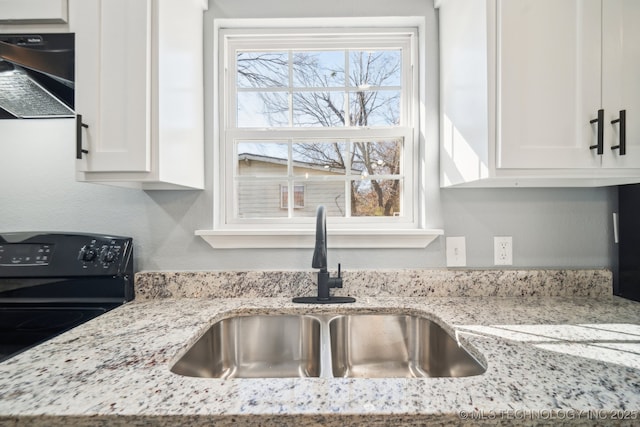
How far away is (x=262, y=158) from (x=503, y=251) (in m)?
1.18

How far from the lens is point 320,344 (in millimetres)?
1156

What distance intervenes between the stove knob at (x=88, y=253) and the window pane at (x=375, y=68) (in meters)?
1.35

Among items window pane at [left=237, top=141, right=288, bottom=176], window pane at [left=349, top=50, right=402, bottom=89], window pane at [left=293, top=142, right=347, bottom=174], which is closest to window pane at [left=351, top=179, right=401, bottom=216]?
window pane at [left=293, top=142, right=347, bottom=174]

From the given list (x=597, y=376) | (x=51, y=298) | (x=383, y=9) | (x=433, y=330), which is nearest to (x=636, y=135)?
(x=597, y=376)

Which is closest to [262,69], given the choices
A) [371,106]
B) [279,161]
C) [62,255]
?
[279,161]

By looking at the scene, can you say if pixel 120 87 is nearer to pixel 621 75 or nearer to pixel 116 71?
pixel 116 71

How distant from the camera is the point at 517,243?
1.41 m

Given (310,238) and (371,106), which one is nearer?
(310,238)

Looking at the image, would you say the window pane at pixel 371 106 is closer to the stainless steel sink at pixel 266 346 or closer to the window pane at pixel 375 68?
the window pane at pixel 375 68

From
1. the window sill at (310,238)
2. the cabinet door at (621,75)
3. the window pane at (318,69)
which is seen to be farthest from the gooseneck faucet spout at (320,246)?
the cabinet door at (621,75)

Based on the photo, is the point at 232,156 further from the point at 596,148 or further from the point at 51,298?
the point at 596,148

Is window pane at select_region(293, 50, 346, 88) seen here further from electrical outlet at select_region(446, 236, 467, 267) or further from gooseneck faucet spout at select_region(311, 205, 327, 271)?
electrical outlet at select_region(446, 236, 467, 267)

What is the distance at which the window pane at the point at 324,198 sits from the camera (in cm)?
153

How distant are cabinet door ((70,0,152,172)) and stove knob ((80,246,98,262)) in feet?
1.65
